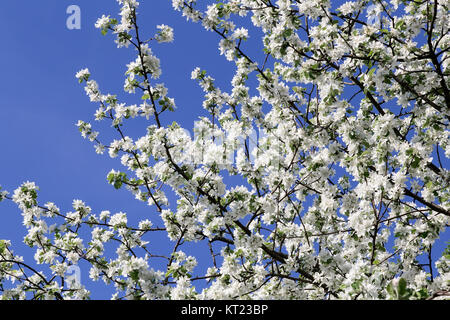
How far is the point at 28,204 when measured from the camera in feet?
27.5

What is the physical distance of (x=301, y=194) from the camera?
898 centimetres

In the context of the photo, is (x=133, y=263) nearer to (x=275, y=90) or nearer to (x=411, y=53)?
(x=275, y=90)

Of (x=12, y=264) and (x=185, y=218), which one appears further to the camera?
(x=12, y=264)

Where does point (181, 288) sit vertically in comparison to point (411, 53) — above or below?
below

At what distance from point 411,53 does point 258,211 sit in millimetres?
3850

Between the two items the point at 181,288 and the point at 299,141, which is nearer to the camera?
the point at 181,288

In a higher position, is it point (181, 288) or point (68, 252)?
point (68, 252)
